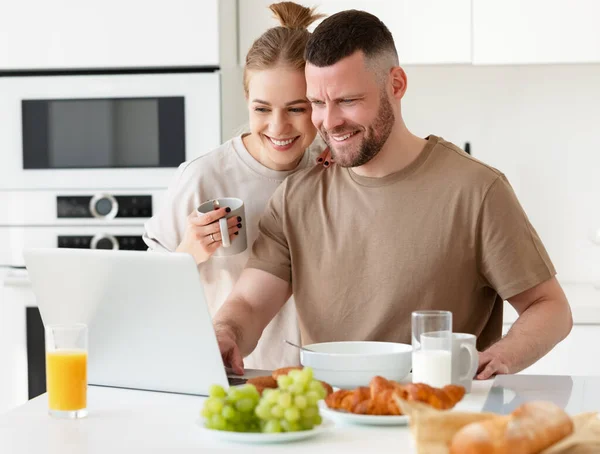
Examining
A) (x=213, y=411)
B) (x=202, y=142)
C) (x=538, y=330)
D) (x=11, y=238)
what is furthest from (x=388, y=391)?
(x=11, y=238)

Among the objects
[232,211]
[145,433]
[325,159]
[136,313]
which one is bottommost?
[145,433]

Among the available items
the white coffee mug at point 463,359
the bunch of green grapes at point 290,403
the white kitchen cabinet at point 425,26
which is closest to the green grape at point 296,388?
the bunch of green grapes at point 290,403

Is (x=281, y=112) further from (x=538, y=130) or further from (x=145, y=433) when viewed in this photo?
(x=538, y=130)

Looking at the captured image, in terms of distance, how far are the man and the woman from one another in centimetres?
14

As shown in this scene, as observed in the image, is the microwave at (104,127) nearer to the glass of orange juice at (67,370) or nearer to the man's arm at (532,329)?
the man's arm at (532,329)

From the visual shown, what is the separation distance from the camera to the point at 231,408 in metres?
1.21

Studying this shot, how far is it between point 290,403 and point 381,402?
15 cm

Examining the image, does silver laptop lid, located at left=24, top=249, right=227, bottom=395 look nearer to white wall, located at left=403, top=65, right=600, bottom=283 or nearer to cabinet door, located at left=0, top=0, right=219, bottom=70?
cabinet door, located at left=0, top=0, right=219, bottom=70

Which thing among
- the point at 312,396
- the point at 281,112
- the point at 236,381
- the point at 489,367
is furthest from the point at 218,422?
the point at 281,112

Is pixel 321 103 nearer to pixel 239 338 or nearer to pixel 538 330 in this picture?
pixel 239 338

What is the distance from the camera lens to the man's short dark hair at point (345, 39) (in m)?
1.91

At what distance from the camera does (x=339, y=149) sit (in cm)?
194

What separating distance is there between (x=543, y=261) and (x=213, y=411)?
92 centimetres

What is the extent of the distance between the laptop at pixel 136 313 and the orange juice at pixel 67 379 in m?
0.12
